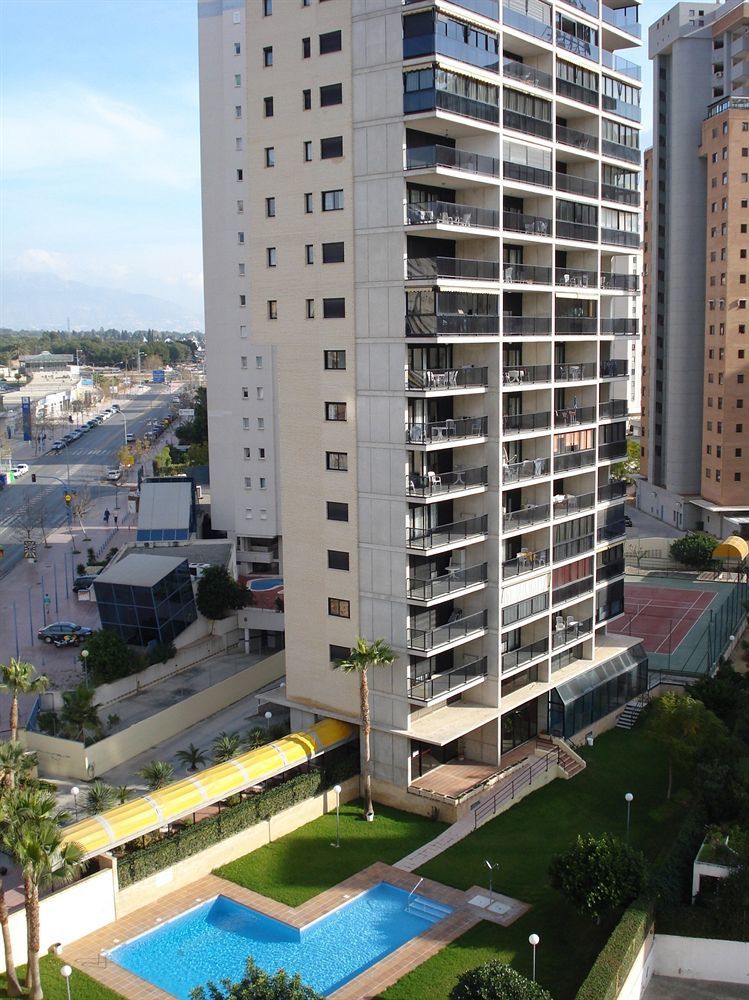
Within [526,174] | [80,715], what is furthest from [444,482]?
[80,715]

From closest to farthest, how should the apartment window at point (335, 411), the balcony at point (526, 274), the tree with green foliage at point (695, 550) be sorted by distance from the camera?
1. the apartment window at point (335, 411)
2. the balcony at point (526, 274)
3. the tree with green foliage at point (695, 550)

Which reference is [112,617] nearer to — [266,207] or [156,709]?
[156,709]

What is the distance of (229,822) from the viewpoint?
106ft

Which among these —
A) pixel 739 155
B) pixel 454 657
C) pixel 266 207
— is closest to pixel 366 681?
pixel 454 657

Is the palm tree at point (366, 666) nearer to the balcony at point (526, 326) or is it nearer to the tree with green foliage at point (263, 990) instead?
the balcony at point (526, 326)

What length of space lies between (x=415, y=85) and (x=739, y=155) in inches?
1967

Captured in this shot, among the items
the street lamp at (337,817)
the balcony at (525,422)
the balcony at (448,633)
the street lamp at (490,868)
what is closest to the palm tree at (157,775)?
the street lamp at (337,817)

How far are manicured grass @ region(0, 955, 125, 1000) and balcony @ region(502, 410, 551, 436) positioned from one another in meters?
21.6

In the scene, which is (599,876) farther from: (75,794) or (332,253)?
(332,253)

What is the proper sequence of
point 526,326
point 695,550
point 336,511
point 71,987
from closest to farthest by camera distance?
point 71,987 → point 336,511 → point 526,326 → point 695,550

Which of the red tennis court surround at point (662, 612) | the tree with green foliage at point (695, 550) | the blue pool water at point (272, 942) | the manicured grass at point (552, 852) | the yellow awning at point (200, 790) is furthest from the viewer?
the tree with green foliage at point (695, 550)

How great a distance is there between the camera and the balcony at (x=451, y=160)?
3319 centimetres

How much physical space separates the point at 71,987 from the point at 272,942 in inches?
211

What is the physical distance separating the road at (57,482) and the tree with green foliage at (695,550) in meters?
49.0
